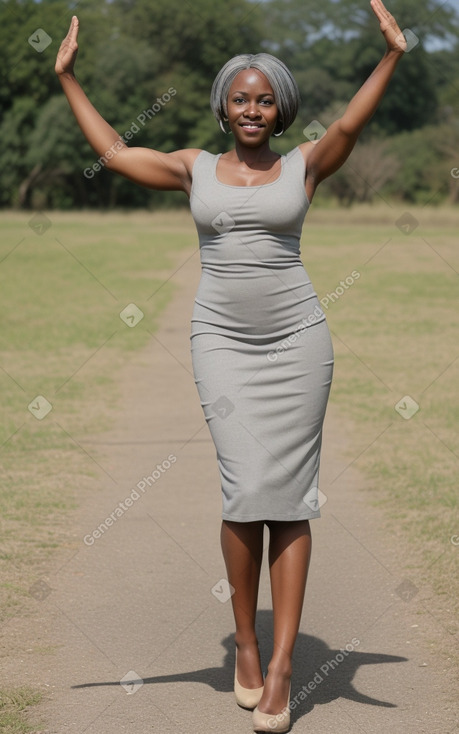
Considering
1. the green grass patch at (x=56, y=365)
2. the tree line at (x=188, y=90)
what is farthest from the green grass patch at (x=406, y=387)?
the tree line at (x=188, y=90)

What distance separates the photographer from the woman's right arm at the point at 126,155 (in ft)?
10.7

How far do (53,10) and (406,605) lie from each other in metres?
62.7

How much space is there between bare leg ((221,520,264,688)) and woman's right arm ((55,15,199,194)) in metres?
1.09

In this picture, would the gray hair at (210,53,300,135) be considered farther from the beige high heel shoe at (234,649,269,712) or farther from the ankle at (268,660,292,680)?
the beige high heel shoe at (234,649,269,712)

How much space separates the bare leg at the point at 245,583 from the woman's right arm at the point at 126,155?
1086mm

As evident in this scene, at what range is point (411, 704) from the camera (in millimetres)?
3271

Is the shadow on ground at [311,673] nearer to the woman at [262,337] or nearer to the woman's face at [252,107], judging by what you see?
the woman at [262,337]

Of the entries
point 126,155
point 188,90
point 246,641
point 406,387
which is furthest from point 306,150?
point 188,90

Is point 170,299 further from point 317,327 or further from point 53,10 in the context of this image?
point 53,10

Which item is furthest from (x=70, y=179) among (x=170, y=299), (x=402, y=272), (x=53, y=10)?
(x=170, y=299)

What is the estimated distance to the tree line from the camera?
54.9m

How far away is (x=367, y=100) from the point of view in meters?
2.99

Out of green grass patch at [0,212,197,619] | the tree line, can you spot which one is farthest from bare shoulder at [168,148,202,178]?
the tree line

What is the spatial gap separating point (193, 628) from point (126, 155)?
1.79 meters
